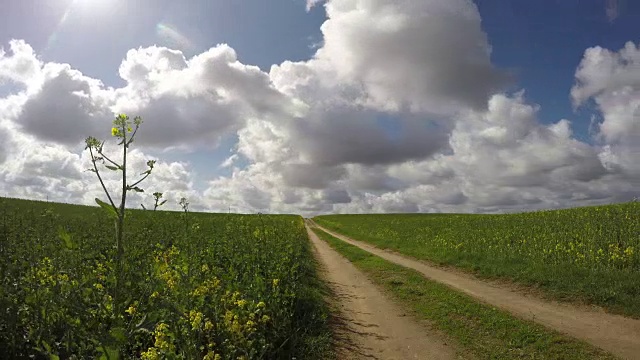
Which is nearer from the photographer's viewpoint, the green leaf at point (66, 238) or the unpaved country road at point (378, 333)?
the green leaf at point (66, 238)

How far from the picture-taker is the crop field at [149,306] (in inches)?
133

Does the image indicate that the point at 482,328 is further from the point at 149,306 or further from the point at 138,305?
the point at 138,305

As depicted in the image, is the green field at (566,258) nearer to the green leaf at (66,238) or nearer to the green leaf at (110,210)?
the green leaf at (110,210)

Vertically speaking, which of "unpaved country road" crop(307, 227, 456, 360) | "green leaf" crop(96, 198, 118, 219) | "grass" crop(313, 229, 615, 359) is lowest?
"unpaved country road" crop(307, 227, 456, 360)

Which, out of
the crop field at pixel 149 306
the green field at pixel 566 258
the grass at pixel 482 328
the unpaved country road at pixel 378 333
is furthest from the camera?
the green field at pixel 566 258

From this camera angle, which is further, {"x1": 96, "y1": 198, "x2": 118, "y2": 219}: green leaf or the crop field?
the crop field

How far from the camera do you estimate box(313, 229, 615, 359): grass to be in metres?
8.35

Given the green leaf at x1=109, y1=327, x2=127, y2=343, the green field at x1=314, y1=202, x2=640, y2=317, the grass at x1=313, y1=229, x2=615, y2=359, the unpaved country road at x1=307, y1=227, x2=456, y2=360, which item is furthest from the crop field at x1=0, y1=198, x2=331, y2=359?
the green field at x1=314, y1=202, x2=640, y2=317

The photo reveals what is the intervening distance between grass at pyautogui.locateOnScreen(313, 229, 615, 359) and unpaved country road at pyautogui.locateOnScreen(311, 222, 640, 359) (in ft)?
1.73

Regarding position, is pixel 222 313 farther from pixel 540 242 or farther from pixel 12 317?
pixel 540 242

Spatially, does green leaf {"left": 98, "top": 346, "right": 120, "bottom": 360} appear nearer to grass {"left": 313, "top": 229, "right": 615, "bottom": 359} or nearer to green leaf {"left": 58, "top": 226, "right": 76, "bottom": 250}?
green leaf {"left": 58, "top": 226, "right": 76, "bottom": 250}

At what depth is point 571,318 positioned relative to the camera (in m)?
10.6

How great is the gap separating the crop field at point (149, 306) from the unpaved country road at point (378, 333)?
679 millimetres

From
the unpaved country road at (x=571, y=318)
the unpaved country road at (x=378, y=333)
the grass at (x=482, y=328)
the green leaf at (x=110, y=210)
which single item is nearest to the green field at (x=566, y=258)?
the unpaved country road at (x=571, y=318)
